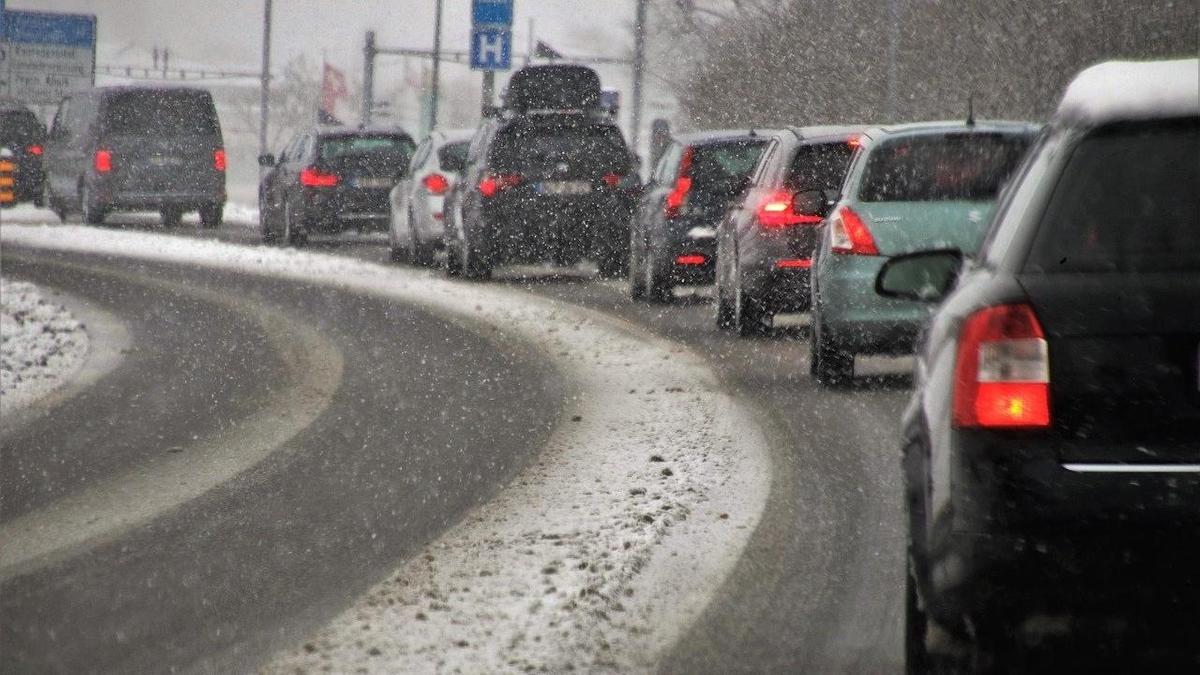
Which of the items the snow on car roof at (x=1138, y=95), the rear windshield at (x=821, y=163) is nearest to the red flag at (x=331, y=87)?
the rear windshield at (x=821, y=163)

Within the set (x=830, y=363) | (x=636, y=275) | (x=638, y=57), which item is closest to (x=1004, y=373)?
(x=830, y=363)

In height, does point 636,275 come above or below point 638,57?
below

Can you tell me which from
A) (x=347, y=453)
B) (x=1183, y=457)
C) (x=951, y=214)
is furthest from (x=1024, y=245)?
(x=951, y=214)

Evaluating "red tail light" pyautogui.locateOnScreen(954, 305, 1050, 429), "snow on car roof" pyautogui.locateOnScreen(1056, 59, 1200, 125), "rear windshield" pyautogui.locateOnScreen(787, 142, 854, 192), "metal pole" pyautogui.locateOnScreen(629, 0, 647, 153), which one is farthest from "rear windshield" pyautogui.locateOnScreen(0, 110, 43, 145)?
"red tail light" pyautogui.locateOnScreen(954, 305, 1050, 429)

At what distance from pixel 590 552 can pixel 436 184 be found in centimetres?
1769

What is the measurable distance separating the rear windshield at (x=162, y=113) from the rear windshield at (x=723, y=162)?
62.4 feet

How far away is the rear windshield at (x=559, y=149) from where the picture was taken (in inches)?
852

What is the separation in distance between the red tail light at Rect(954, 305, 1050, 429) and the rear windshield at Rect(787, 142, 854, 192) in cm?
1054

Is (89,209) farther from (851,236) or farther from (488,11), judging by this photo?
(851,236)

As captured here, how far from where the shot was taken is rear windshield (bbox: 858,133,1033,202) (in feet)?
38.7

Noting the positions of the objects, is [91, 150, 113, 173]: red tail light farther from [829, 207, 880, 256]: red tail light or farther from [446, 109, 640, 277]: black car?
[829, 207, 880, 256]: red tail light

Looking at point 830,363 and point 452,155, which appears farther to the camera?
point 452,155

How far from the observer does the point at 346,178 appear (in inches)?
1161

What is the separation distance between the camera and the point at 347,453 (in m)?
9.75
